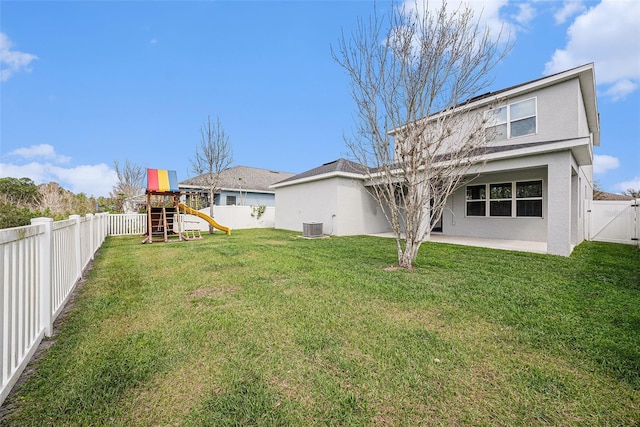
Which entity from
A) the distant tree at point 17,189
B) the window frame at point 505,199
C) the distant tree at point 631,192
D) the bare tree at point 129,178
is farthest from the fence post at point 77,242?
the distant tree at point 631,192

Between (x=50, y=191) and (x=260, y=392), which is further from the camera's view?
(x=50, y=191)

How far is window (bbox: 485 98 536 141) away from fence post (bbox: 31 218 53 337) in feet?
37.9

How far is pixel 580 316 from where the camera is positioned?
3.42 meters

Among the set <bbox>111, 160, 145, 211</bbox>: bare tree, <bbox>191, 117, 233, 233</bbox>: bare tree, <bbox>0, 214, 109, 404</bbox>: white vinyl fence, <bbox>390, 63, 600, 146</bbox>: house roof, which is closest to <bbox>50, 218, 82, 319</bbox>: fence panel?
<bbox>0, 214, 109, 404</bbox>: white vinyl fence

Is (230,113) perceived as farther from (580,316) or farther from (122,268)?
(580,316)

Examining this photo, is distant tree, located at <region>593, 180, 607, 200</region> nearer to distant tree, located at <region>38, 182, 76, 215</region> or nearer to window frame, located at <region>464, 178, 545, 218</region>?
window frame, located at <region>464, 178, 545, 218</region>

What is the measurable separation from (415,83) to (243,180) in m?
19.7

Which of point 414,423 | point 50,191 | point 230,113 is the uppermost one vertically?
point 230,113

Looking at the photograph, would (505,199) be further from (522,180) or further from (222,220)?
(222,220)

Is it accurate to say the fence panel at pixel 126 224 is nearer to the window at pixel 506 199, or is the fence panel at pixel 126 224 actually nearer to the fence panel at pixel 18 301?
the fence panel at pixel 18 301

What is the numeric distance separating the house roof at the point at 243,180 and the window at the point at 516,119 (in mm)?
16271

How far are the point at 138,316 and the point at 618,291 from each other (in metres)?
7.10

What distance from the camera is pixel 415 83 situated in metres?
5.59

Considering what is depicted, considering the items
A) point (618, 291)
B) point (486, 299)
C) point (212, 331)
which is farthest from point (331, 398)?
point (618, 291)
